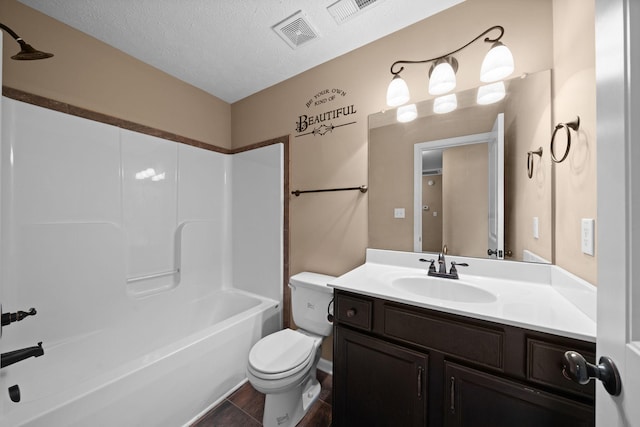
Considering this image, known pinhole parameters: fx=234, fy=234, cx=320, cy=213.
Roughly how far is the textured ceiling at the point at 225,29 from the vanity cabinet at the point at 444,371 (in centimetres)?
166

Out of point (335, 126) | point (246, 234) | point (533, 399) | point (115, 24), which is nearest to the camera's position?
point (533, 399)

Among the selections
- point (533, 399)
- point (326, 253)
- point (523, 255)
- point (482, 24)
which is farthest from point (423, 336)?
point (482, 24)

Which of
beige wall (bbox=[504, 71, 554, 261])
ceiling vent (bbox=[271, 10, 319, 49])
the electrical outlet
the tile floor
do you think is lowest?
the tile floor

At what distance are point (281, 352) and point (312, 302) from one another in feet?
1.23

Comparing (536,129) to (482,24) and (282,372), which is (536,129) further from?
(282,372)

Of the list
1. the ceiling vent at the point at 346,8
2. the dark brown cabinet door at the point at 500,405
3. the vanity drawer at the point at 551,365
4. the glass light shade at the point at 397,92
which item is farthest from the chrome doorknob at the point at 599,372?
the ceiling vent at the point at 346,8

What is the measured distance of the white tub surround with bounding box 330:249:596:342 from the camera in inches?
30.9

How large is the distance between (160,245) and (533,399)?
7.89ft

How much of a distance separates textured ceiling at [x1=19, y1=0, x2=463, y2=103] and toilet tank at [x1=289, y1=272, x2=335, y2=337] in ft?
5.63

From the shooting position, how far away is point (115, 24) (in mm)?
1507

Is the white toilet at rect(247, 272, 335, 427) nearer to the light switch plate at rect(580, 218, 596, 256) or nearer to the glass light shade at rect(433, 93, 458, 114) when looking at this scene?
the light switch plate at rect(580, 218, 596, 256)

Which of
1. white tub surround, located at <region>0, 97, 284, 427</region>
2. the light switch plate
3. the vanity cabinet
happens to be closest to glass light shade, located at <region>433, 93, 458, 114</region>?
the light switch plate

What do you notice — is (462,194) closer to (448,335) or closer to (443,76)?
(443,76)

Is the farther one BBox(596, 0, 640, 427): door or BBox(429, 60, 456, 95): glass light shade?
BBox(429, 60, 456, 95): glass light shade
